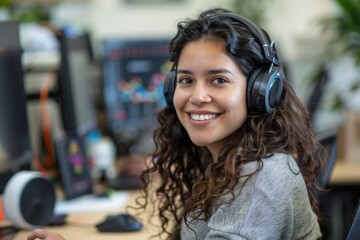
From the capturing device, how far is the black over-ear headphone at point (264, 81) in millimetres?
1166

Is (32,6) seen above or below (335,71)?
above

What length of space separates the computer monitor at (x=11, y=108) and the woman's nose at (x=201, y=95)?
24.7 inches

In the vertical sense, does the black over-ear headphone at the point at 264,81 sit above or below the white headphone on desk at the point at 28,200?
above

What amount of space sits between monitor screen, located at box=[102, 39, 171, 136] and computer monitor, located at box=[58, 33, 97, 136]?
199mm

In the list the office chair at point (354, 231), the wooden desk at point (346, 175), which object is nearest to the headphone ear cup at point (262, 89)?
the office chair at point (354, 231)

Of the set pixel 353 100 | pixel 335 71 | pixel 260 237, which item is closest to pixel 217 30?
pixel 260 237

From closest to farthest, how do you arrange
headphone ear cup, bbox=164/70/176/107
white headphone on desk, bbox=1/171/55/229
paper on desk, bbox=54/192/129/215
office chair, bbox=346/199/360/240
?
office chair, bbox=346/199/360/240 → headphone ear cup, bbox=164/70/176/107 → white headphone on desk, bbox=1/171/55/229 → paper on desk, bbox=54/192/129/215

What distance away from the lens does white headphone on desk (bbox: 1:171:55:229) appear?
1494 millimetres

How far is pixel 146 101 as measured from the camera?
2650mm

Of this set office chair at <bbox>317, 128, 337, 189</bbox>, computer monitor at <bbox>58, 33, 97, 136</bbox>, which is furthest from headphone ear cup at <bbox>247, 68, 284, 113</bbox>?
computer monitor at <bbox>58, 33, 97, 136</bbox>

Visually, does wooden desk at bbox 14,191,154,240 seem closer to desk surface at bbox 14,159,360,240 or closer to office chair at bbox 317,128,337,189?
desk surface at bbox 14,159,360,240

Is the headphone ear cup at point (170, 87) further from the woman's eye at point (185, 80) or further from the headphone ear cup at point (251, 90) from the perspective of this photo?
the headphone ear cup at point (251, 90)

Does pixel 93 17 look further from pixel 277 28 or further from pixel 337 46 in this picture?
pixel 337 46

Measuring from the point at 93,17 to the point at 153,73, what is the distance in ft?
4.21
